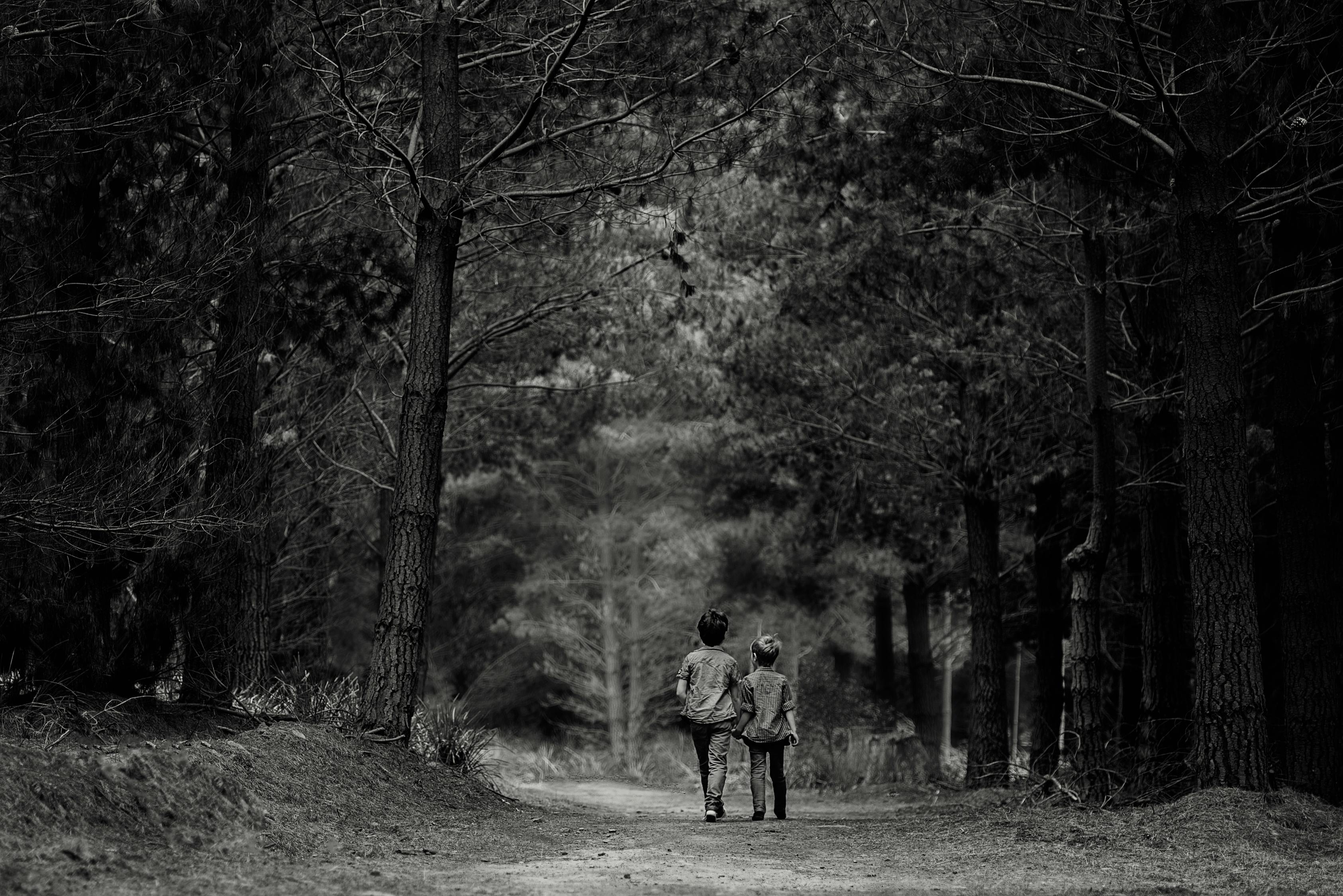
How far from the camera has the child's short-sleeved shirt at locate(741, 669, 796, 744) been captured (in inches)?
380

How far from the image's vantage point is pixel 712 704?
9531 mm

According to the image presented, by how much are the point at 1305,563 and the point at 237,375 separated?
8354mm

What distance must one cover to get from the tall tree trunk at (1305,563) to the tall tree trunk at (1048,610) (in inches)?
161

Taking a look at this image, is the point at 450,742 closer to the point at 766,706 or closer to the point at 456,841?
the point at 766,706

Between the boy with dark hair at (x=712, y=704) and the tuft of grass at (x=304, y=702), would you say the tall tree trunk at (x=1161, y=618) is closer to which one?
the boy with dark hair at (x=712, y=704)

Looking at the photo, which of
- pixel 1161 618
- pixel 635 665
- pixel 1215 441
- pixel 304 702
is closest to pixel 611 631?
pixel 635 665

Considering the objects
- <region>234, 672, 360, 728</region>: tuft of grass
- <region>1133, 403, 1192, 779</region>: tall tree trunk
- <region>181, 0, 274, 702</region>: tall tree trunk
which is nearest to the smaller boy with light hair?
<region>1133, 403, 1192, 779</region>: tall tree trunk

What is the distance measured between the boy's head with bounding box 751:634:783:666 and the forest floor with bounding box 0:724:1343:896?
126cm

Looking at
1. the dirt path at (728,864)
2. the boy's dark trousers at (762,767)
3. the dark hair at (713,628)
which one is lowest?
the dirt path at (728,864)

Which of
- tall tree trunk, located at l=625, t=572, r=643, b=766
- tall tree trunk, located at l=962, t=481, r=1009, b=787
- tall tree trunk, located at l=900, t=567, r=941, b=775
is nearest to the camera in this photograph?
tall tree trunk, located at l=962, t=481, r=1009, b=787

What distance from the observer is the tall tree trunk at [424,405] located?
9.35 metres

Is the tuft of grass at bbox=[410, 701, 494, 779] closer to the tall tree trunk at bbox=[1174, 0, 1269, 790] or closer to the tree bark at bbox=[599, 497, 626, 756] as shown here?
the tall tree trunk at bbox=[1174, 0, 1269, 790]

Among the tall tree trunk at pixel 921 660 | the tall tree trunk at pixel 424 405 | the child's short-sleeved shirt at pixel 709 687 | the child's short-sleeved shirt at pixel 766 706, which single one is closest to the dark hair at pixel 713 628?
the child's short-sleeved shirt at pixel 709 687

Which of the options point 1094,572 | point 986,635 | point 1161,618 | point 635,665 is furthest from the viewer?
point 635,665
